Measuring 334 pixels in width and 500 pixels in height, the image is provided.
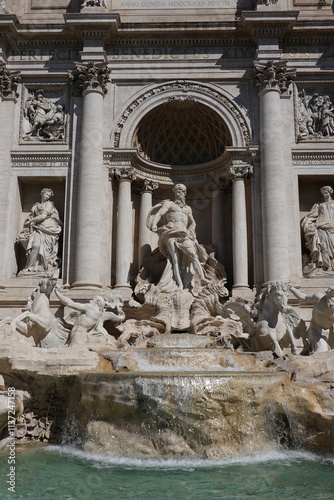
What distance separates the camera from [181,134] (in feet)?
59.2

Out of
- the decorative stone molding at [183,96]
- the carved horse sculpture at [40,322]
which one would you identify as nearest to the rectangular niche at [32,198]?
the decorative stone molding at [183,96]

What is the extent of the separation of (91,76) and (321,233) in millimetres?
8405

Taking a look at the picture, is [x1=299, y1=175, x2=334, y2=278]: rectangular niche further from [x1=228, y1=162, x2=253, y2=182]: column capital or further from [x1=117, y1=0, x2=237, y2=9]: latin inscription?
[x1=117, y1=0, x2=237, y2=9]: latin inscription

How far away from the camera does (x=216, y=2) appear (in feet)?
57.2

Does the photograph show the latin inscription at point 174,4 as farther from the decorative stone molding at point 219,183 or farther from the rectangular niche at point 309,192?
the rectangular niche at point 309,192

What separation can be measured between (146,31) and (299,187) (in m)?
6.88

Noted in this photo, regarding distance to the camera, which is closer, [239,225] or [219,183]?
[239,225]

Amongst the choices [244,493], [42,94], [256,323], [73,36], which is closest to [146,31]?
[73,36]

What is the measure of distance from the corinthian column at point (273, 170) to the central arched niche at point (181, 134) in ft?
4.79

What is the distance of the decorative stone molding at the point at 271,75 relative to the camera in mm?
16141

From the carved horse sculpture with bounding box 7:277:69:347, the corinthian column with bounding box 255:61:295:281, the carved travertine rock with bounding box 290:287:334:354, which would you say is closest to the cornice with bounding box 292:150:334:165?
the corinthian column with bounding box 255:61:295:281

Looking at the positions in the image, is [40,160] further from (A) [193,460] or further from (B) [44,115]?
(A) [193,460]

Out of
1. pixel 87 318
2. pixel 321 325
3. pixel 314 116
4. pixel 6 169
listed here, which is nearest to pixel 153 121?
pixel 6 169

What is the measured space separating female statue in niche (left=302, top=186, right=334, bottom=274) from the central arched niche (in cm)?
341
